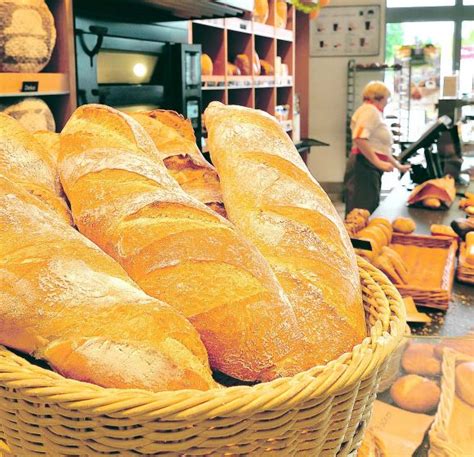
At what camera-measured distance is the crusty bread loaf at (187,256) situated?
0.67m

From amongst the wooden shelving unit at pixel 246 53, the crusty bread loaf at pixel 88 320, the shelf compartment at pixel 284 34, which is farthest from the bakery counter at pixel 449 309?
the shelf compartment at pixel 284 34

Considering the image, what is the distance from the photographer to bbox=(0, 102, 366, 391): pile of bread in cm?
61

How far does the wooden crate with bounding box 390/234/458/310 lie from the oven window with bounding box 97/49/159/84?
1.57m

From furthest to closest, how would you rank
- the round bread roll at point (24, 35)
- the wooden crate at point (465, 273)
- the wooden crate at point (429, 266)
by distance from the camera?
the round bread roll at point (24, 35)
the wooden crate at point (465, 273)
the wooden crate at point (429, 266)

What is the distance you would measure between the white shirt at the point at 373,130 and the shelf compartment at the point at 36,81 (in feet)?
9.72

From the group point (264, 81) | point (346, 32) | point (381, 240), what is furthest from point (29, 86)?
point (346, 32)

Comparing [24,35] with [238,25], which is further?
[238,25]

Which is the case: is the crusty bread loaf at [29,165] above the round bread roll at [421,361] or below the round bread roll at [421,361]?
above

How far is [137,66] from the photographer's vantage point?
3.26m

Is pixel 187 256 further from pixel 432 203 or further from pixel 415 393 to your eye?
pixel 432 203

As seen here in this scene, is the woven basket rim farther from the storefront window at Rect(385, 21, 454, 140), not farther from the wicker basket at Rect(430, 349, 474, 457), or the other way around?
the storefront window at Rect(385, 21, 454, 140)


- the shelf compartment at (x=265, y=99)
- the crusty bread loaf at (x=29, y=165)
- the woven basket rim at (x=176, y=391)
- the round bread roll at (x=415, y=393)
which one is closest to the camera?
the woven basket rim at (x=176, y=391)

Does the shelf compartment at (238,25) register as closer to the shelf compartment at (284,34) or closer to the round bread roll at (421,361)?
the shelf compartment at (284,34)

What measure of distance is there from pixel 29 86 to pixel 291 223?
1.87m
